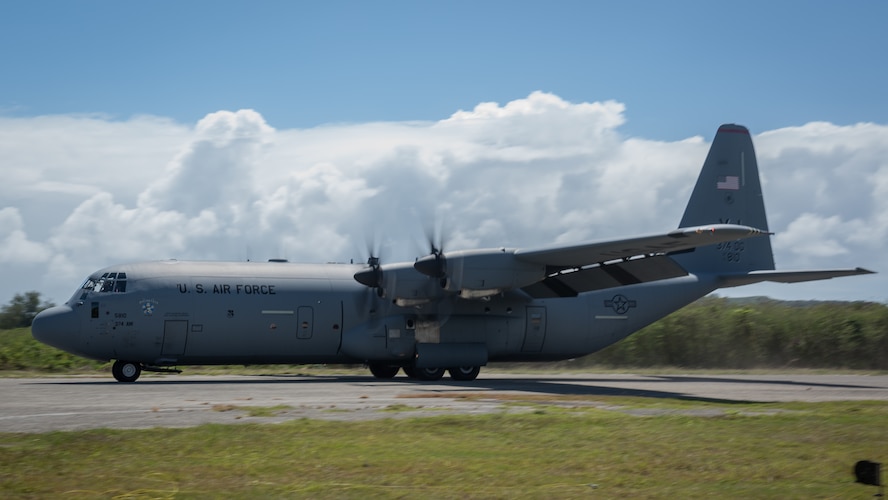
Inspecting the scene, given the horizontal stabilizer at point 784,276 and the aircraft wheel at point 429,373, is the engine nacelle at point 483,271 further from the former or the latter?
the horizontal stabilizer at point 784,276

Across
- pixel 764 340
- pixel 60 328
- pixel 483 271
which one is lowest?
pixel 60 328

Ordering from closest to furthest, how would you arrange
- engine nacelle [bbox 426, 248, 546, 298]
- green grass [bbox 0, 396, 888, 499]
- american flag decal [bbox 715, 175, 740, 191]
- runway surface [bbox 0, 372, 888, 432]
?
green grass [bbox 0, 396, 888, 499]
runway surface [bbox 0, 372, 888, 432]
engine nacelle [bbox 426, 248, 546, 298]
american flag decal [bbox 715, 175, 740, 191]

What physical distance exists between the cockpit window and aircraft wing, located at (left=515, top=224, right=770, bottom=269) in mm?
10479

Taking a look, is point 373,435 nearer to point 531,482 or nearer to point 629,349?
point 531,482

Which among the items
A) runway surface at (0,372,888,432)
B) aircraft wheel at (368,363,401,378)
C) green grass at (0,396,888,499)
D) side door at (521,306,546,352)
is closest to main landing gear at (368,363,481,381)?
aircraft wheel at (368,363,401,378)

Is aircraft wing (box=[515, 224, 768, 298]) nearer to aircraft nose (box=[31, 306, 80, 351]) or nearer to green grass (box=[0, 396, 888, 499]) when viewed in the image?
green grass (box=[0, 396, 888, 499])

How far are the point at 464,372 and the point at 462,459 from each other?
638 inches

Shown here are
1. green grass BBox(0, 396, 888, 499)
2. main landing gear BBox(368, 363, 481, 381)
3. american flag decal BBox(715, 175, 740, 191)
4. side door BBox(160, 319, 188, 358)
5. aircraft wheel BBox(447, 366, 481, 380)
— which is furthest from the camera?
american flag decal BBox(715, 175, 740, 191)

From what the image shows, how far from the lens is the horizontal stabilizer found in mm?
25562

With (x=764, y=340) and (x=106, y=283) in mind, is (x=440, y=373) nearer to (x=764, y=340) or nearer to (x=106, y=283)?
(x=106, y=283)

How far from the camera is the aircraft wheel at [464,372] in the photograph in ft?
87.1

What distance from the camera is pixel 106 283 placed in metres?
24.5

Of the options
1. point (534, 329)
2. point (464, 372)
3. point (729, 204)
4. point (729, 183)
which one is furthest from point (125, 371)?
point (729, 183)

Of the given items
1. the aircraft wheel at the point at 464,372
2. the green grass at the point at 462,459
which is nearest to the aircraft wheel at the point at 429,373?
the aircraft wheel at the point at 464,372
